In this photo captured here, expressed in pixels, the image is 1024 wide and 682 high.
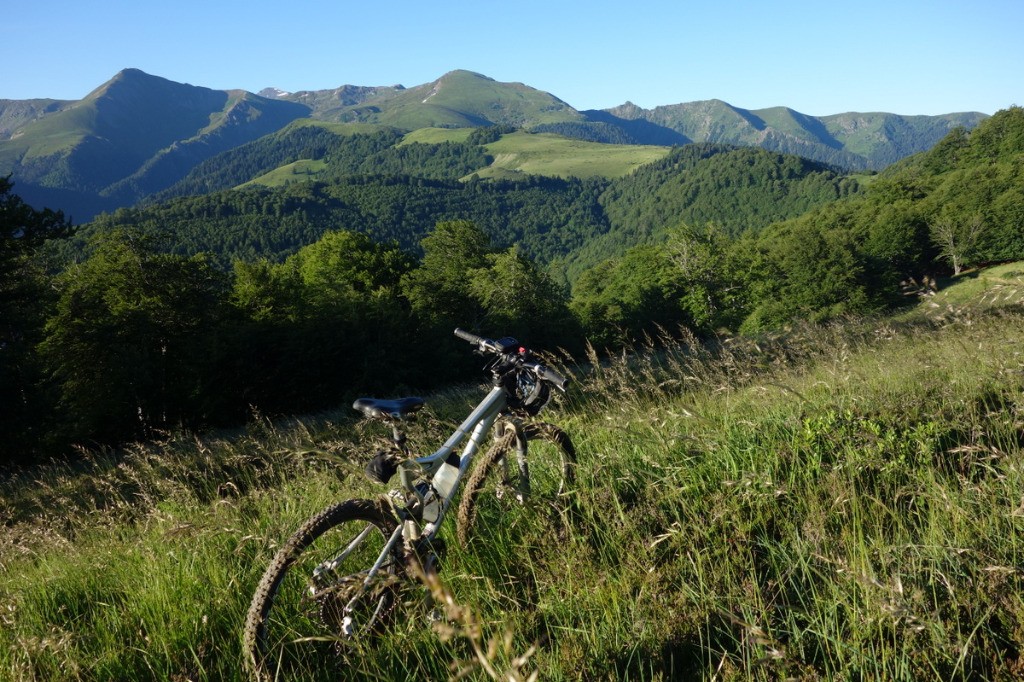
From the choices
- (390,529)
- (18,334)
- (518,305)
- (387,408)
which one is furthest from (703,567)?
(518,305)

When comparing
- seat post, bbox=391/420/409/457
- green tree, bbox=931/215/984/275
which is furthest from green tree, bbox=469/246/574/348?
green tree, bbox=931/215/984/275

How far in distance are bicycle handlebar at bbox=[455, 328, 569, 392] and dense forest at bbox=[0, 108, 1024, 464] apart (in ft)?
12.7

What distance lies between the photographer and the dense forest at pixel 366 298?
19.0m

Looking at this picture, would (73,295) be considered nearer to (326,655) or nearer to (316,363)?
(316,363)

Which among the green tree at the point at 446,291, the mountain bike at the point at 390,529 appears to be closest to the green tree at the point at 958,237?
the green tree at the point at 446,291

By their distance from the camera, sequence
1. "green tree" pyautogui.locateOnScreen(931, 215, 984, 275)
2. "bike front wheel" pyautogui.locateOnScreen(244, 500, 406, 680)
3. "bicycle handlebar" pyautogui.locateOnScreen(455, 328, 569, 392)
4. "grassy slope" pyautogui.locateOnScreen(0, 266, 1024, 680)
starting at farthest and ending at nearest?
"green tree" pyautogui.locateOnScreen(931, 215, 984, 275) < "bicycle handlebar" pyautogui.locateOnScreen(455, 328, 569, 392) < "bike front wheel" pyautogui.locateOnScreen(244, 500, 406, 680) < "grassy slope" pyautogui.locateOnScreen(0, 266, 1024, 680)

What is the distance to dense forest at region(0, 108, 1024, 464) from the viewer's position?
1902 cm

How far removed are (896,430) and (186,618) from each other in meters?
3.91

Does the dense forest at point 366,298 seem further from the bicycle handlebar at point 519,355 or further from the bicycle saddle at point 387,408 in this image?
the bicycle saddle at point 387,408

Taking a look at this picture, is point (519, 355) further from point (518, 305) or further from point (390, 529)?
point (518, 305)

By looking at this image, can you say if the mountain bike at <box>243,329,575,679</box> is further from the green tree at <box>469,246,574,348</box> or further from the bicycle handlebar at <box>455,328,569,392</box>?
the green tree at <box>469,246,574,348</box>

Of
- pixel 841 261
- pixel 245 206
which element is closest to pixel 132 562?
pixel 841 261

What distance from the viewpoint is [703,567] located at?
240cm

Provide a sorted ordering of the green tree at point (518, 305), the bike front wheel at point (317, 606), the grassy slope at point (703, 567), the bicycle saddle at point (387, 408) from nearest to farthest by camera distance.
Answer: the grassy slope at point (703, 567)
the bike front wheel at point (317, 606)
the bicycle saddle at point (387, 408)
the green tree at point (518, 305)
